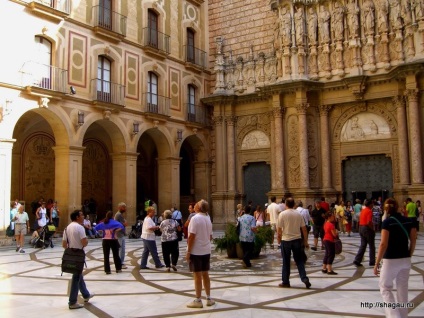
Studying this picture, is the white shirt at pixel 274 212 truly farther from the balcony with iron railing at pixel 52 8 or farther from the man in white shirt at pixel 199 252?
the balcony with iron railing at pixel 52 8

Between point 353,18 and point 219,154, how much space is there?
1122 centimetres

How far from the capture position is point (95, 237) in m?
21.8

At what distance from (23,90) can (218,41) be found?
47.2 ft

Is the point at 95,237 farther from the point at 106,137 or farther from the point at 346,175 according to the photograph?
the point at 346,175

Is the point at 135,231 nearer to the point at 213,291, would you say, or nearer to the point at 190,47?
the point at 190,47

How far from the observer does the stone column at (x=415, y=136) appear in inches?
897

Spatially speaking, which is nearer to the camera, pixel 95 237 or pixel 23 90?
pixel 23 90

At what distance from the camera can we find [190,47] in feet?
96.3

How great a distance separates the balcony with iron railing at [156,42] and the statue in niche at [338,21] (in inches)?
382

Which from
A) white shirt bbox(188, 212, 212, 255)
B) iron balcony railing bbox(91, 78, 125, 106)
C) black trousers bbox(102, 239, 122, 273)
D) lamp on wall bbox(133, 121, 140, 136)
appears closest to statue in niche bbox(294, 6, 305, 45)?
lamp on wall bbox(133, 121, 140, 136)

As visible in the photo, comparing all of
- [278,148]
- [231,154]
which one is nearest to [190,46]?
[231,154]

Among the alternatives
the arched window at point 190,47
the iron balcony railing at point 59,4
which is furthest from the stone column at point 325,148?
the iron balcony railing at point 59,4

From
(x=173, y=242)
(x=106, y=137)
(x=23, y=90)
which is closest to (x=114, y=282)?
(x=173, y=242)

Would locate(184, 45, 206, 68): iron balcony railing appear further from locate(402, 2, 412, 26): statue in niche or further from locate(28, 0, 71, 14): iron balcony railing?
locate(402, 2, 412, 26): statue in niche
